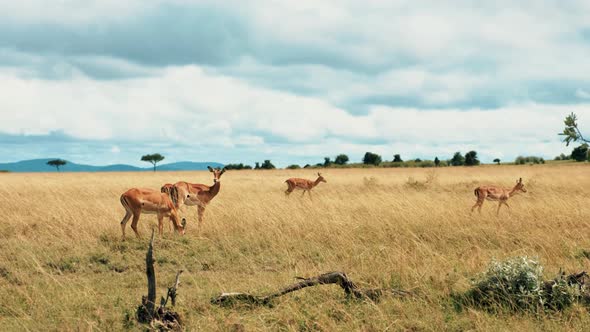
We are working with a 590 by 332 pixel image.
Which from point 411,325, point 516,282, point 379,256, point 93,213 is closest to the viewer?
point 411,325

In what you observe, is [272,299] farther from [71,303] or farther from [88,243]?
[88,243]

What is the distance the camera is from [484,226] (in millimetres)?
12344

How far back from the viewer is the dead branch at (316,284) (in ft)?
22.0

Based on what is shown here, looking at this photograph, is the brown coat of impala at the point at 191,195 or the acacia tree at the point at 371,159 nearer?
the brown coat of impala at the point at 191,195

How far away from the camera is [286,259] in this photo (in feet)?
32.2

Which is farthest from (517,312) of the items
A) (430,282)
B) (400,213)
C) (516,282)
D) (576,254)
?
(400,213)

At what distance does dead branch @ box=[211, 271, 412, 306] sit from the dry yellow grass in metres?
0.16

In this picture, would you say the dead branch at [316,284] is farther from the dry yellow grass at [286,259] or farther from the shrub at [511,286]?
the shrub at [511,286]

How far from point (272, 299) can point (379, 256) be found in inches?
125

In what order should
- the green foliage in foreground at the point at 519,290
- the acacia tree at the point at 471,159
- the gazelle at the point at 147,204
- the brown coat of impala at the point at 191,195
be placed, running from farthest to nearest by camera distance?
the acacia tree at the point at 471,159
the brown coat of impala at the point at 191,195
the gazelle at the point at 147,204
the green foliage in foreground at the point at 519,290

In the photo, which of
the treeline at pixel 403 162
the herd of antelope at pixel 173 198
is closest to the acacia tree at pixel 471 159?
the treeline at pixel 403 162

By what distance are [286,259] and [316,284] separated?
2.76m

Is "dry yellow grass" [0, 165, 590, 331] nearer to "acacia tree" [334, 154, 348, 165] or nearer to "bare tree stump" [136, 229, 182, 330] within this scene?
"bare tree stump" [136, 229, 182, 330]

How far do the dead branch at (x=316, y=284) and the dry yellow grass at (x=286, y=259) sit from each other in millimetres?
162
